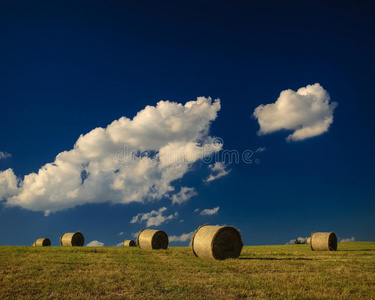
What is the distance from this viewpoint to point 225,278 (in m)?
10.1

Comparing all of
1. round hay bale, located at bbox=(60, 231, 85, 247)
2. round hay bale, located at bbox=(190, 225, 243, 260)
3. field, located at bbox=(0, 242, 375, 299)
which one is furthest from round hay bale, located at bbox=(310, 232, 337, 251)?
round hay bale, located at bbox=(60, 231, 85, 247)

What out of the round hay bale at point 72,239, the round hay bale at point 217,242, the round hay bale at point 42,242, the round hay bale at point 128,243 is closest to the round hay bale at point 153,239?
the round hay bale at point 72,239

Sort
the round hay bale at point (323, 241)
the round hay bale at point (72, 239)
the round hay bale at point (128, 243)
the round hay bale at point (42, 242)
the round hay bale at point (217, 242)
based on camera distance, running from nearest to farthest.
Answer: the round hay bale at point (217, 242)
the round hay bale at point (323, 241)
the round hay bale at point (72, 239)
the round hay bale at point (42, 242)
the round hay bale at point (128, 243)

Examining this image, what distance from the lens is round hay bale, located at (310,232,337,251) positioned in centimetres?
2608

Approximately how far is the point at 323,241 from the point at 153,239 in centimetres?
1530

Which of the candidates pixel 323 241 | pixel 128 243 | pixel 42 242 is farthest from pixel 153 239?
pixel 42 242

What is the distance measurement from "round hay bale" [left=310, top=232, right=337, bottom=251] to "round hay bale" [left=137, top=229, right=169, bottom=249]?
44.7ft

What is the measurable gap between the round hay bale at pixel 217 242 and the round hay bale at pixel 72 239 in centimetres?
1878

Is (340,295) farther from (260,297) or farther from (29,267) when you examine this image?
(29,267)

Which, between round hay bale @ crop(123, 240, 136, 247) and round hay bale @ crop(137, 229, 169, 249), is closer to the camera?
round hay bale @ crop(137, 229, 169, 249)

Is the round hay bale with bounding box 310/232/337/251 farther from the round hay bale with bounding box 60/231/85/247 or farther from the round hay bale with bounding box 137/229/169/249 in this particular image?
the round hay bale with bounding box 60/231/85/247

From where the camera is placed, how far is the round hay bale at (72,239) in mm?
31348

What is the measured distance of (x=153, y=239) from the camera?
26.1 meters

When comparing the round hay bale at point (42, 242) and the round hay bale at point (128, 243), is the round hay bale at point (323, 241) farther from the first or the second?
the round hay bale at point (42, 242)
